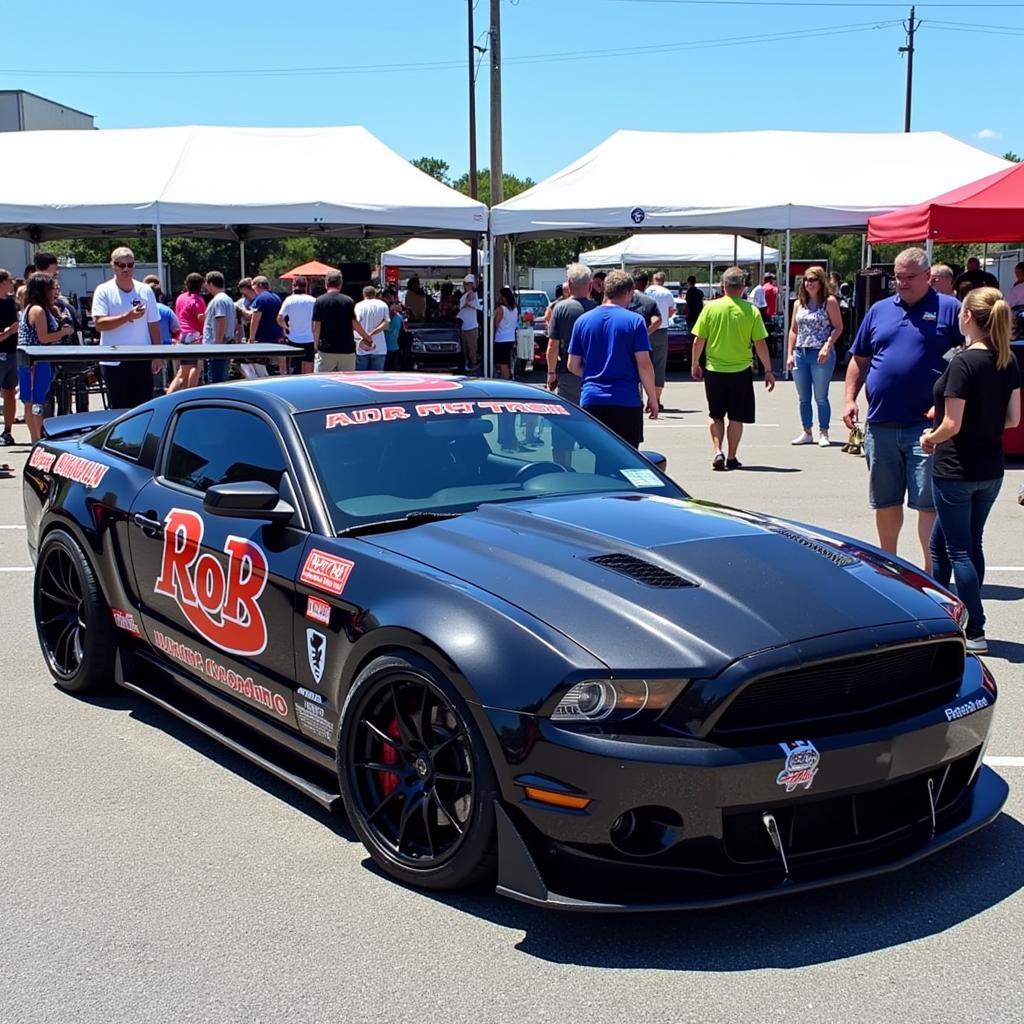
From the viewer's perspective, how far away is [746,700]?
3230 millimetres

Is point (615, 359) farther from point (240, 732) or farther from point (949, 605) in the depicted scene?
point (949, 605)

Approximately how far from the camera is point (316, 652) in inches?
155

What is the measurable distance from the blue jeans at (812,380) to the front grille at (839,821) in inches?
401

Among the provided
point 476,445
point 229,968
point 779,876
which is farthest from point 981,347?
point 229,968

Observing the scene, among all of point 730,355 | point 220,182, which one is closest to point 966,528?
point 730,355

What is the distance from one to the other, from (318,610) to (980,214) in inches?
498

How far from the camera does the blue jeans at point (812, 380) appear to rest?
13492 millimetres

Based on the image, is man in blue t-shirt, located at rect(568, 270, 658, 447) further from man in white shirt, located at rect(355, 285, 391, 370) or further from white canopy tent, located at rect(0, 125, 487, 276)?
white canopy tent, located at rect(0, 125, 487, 276)

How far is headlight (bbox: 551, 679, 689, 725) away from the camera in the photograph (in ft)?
10.5

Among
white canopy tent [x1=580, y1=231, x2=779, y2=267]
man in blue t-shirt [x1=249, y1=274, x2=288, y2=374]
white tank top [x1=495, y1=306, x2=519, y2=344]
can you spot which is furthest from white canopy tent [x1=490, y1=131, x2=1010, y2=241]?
white canopy tent [x1=580, y1=231, x2=779, y2=267]

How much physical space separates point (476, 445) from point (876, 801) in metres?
1.98

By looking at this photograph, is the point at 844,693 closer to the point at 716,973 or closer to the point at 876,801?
the point at 876,801

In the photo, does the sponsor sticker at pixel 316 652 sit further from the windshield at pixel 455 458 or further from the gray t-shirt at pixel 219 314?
the gray t-shirt at pixel 219 314

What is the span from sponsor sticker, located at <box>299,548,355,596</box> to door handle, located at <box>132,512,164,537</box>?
1.05 meters
